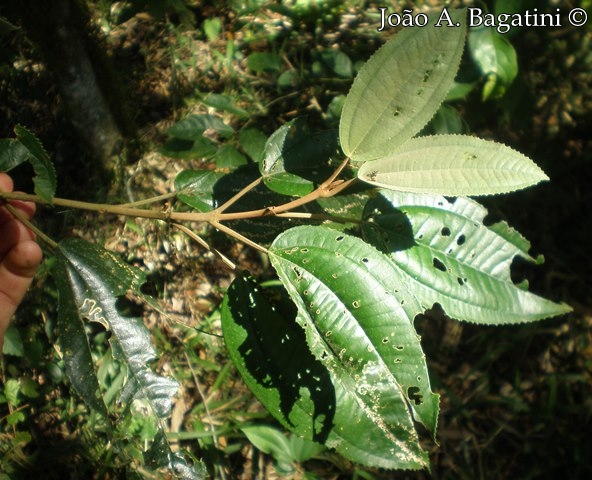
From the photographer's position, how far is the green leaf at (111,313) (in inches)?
40.9

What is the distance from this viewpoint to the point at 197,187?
4.01 ft

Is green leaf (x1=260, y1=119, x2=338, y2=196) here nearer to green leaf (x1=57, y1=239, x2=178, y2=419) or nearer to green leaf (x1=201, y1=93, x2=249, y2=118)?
green leaf (x1=57, y1=239, x2=178, y2=419)

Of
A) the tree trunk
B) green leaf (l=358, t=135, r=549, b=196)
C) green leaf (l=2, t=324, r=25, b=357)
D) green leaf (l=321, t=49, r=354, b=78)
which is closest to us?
green leaf (l=358, t=135, r=549, b=196)

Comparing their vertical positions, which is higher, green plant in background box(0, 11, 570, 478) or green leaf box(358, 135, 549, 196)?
green leaf box(358, 135, 549, 196)

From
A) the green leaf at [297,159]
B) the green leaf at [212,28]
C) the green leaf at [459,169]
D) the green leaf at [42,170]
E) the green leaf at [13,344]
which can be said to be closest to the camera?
the green leaf at [459,169]

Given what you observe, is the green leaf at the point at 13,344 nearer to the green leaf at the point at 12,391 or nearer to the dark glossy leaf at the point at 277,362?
the green leaf at the point at 12,391

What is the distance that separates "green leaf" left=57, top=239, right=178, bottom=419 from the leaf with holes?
359 mm

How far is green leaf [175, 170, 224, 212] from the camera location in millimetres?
1197

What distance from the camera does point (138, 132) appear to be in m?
2.04

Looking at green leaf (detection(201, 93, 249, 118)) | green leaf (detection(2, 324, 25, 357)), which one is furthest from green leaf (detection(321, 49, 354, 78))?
green leaf (detection(2, 324, 25, 357))

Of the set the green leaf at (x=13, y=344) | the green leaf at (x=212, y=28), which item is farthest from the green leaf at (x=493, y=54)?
the green leaf at (x=13, y=344)

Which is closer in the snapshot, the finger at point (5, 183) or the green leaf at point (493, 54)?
the finger at point (5, 183)

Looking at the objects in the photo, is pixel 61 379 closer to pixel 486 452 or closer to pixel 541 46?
pixel 486 452

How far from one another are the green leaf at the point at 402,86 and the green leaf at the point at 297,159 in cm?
26
